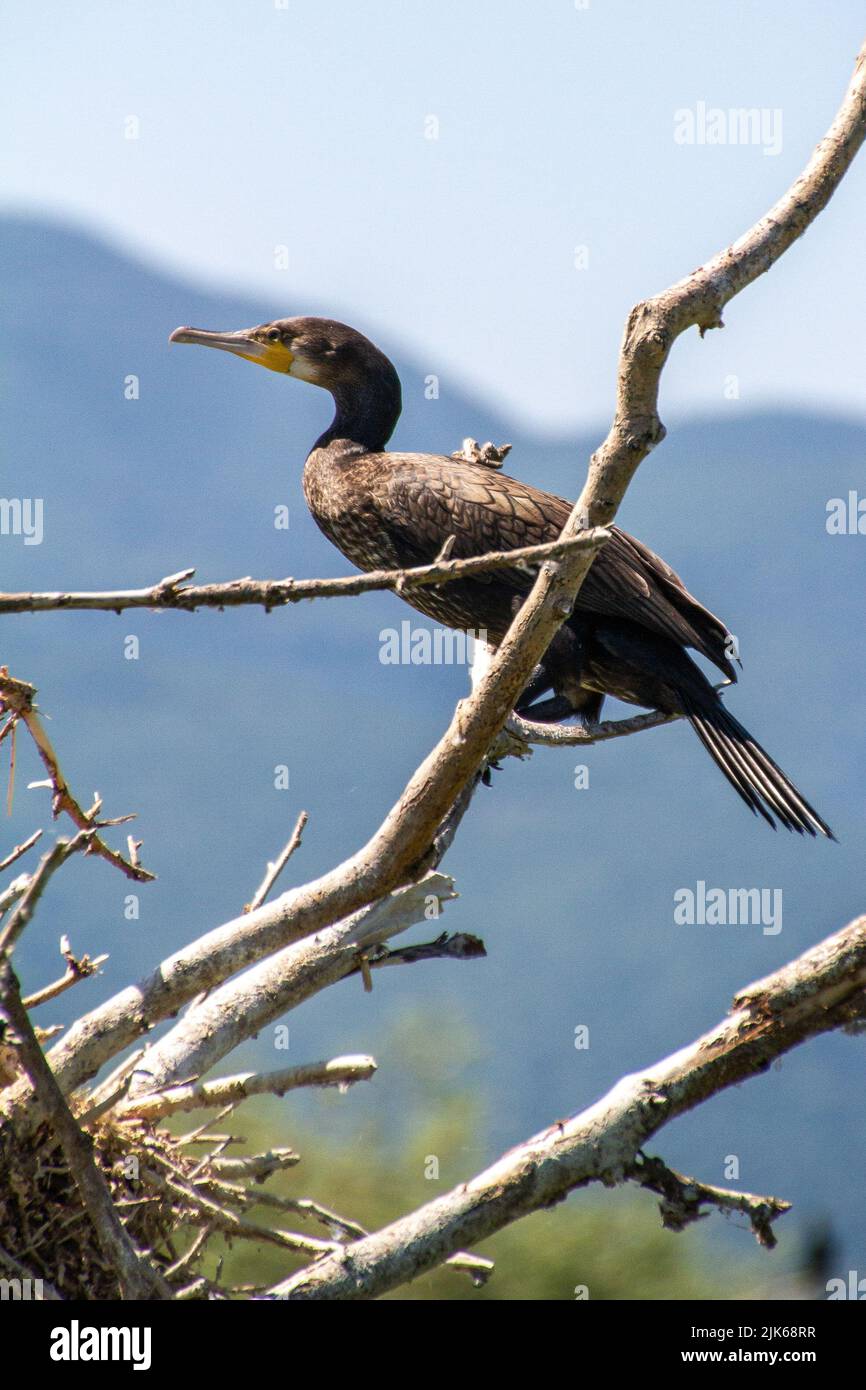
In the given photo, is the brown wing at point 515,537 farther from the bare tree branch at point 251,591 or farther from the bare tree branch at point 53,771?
the bare tree branch at point 251,591

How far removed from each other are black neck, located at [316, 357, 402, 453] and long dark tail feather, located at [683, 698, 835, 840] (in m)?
1.50

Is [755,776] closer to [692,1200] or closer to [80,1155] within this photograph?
[692,1200]

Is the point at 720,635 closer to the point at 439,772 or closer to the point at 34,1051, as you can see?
the point at 439,772

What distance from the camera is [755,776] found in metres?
4.00

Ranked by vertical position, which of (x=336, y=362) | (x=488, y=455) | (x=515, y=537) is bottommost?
(x=515, y=537)

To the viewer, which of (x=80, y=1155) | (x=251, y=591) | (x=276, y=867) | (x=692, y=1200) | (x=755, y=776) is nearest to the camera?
(x=251, y=591)

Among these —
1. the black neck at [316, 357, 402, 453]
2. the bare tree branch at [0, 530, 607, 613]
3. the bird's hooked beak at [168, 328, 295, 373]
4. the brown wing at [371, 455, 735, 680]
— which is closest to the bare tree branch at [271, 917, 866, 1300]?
the bare tree branch at [0, 530, 607, 613]

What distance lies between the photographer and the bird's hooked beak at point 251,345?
16.5 feet

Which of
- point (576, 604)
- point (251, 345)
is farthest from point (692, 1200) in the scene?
point (251, 345)

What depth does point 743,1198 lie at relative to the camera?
2746 mm

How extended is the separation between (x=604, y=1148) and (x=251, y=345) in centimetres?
314

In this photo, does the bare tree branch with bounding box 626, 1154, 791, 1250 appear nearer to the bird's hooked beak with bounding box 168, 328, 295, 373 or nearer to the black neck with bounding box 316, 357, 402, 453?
the black neck with bounding box 316, 357, 402, 453

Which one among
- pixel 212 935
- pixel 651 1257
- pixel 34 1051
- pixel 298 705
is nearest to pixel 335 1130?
pixel 651 1257
